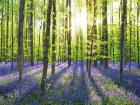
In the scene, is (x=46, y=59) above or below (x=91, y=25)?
below

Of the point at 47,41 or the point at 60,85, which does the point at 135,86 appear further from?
the point at 47,41

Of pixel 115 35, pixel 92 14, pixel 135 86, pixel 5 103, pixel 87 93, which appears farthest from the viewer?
pixel 115 35

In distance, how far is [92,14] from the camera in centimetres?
2361

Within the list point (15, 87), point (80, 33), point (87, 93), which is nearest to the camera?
point (87, 93)

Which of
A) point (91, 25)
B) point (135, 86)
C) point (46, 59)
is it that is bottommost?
point (135, 86)

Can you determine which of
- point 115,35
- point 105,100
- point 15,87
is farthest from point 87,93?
point 115,35

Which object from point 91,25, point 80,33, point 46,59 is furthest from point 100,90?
point 80,33

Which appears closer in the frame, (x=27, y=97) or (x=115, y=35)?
(x=27, y=97)

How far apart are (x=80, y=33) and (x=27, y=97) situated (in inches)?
1875

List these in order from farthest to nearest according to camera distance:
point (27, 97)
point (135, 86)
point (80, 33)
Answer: point (80, 33)
point (135, 86)
point (27, 97)

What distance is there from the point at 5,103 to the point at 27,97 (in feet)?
5.33

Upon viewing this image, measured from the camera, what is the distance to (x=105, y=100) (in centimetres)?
1203

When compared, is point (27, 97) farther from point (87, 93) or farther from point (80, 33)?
point (80, 33)

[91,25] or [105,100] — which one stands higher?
[91,25]
